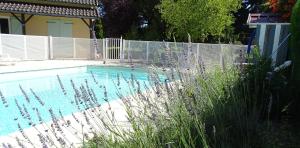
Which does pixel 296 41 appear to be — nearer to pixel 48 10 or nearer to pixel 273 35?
pixel 273 35

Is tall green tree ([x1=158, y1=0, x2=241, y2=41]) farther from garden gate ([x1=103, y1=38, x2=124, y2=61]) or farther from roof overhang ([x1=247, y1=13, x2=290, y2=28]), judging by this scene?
roof overhang ([x1=247, y1=13, x2=290, y2=28])

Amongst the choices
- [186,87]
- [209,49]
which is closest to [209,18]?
[209,49]

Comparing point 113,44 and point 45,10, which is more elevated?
point 45,10

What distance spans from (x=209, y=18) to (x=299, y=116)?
1270 cm

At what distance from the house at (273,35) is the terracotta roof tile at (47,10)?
13457 mm

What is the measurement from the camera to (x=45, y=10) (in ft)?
56.0

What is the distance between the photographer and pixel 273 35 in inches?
234

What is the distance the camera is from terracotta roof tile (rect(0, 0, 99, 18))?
15.6m

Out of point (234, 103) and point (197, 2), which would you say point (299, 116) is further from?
point (197, 2)

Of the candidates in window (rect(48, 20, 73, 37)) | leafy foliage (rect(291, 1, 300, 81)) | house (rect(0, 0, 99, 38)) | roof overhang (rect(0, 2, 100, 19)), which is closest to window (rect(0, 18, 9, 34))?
house (rect(0, 0, 99, 38))

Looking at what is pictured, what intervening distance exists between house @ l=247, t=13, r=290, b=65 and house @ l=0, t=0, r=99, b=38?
13.6m

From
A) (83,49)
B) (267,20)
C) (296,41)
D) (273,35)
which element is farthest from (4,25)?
(296,41)

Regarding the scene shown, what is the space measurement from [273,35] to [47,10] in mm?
14660

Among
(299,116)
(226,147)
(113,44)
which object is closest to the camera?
(226,147)
